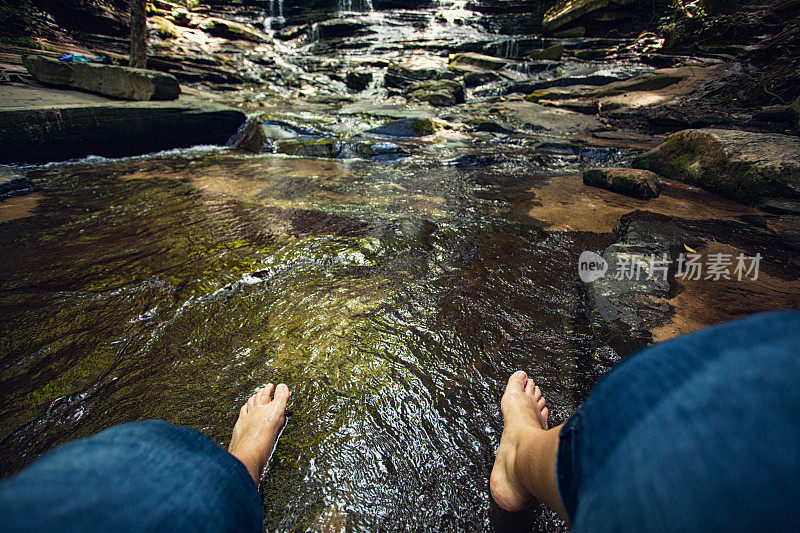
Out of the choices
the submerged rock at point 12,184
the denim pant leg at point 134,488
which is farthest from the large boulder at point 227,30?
the denim pant leg at point 134,488

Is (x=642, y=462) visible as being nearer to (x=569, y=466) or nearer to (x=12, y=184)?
(x=569, y=466)

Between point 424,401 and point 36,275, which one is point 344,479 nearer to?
point 424,401

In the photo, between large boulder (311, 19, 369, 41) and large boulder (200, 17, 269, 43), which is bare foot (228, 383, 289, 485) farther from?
large boulder (311, 19, 369, 41)

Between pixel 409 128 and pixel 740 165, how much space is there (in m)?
5.42

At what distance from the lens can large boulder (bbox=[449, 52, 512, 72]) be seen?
42.7ft

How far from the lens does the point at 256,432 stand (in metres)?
1.11

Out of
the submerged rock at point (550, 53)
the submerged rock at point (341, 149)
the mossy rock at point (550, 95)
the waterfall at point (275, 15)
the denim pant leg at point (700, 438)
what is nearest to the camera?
the denim pant leg at point (700, 438)

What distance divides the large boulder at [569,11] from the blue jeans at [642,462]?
837 inches

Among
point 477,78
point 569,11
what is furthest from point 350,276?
point 569,11

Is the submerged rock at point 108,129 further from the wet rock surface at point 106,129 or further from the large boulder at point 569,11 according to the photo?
the large boulder at point 569,11

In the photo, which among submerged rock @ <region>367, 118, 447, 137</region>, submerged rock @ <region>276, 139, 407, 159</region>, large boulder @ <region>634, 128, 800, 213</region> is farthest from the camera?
submerged rock @ <region>367, 118, 447, 137</region>

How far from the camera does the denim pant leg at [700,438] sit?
393 mm

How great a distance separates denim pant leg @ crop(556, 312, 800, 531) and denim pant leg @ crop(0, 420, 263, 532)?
0.68 metres

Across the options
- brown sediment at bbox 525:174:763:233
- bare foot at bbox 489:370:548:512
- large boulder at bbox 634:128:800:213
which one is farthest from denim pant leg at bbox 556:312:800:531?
large boulder at bbox 634:128:800:213
